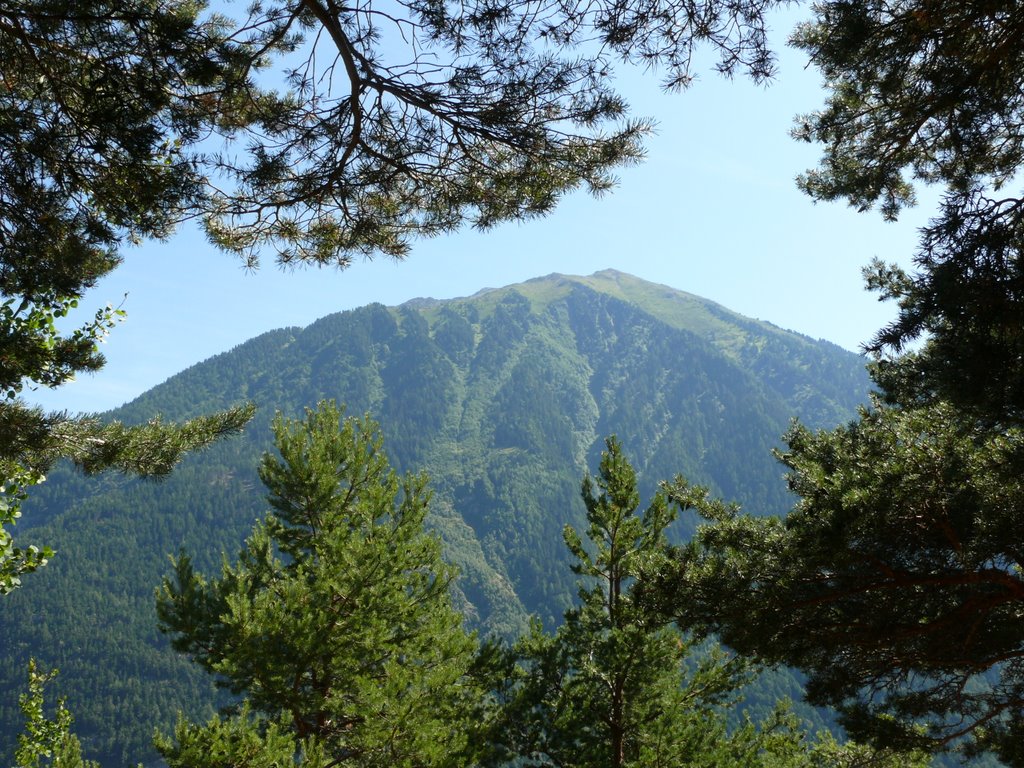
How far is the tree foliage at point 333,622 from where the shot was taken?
24.4ft

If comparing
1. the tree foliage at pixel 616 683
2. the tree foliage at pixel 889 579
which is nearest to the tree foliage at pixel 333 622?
the tree foliage at pixel 616 683

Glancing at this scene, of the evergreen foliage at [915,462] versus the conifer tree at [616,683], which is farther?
the conifer tree at [616,683]

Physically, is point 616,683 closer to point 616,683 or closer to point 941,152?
point 616,683

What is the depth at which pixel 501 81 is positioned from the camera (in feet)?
14.3

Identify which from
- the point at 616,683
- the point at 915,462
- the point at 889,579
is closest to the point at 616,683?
the point at 616,683

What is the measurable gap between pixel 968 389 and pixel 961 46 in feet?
6.40

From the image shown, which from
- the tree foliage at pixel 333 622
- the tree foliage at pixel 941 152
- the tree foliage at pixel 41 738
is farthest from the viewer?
the tree foliage at pixel 333 622

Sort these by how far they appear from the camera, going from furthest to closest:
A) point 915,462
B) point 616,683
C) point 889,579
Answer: point 616,683
point 889,579
point 915,462

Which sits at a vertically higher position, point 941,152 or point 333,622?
point 941,152

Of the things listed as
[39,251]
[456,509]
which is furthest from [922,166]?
[456,509]

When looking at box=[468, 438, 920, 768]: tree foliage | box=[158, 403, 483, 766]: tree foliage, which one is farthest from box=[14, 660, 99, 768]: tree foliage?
box=[468, 438, 920, 768]: tree foliage

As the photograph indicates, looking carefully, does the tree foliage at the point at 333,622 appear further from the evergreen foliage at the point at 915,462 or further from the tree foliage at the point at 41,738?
the evergreen foliage at the point at 915,462

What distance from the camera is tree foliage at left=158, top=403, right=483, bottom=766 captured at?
7.43 meters

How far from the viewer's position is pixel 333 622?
27.8ft
